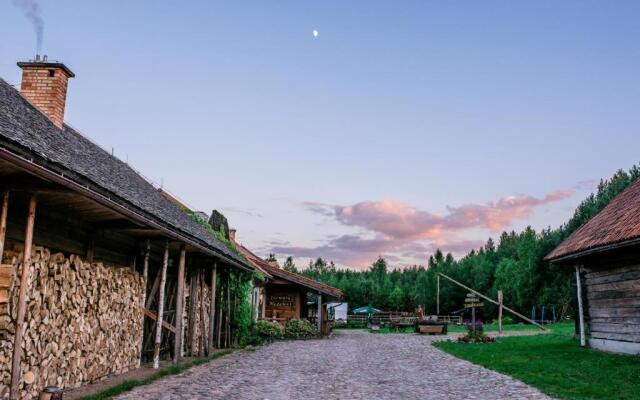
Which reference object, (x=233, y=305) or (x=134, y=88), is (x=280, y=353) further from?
(x=134, y=88)

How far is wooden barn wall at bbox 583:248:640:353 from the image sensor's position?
49.2 ft

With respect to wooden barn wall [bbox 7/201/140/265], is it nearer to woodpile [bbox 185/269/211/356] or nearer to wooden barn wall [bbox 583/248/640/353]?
woodpile [bbox 185/269/211/356]

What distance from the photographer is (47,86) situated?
14172mm

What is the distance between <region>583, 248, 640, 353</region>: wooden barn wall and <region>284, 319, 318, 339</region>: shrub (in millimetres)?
14756

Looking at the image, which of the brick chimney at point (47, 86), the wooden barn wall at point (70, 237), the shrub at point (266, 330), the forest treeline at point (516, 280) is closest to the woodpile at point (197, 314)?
the wooden barn wall at point (70, 237)

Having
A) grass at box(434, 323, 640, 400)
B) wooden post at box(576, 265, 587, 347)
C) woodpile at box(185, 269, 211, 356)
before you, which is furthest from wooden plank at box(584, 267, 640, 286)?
woodpile at box(185, 269, 211, 356)

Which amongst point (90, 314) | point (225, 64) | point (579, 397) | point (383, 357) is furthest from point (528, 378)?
point (225, 64)

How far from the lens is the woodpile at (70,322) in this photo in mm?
8203

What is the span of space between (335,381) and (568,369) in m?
5.85

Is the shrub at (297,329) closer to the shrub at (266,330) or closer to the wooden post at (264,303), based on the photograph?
the wooden post at (264,303)

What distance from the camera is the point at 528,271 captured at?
203ft

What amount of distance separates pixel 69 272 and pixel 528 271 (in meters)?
59.9

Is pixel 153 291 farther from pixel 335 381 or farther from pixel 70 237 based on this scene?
pixel 335 381

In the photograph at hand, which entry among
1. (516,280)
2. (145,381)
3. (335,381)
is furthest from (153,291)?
(516,280)
